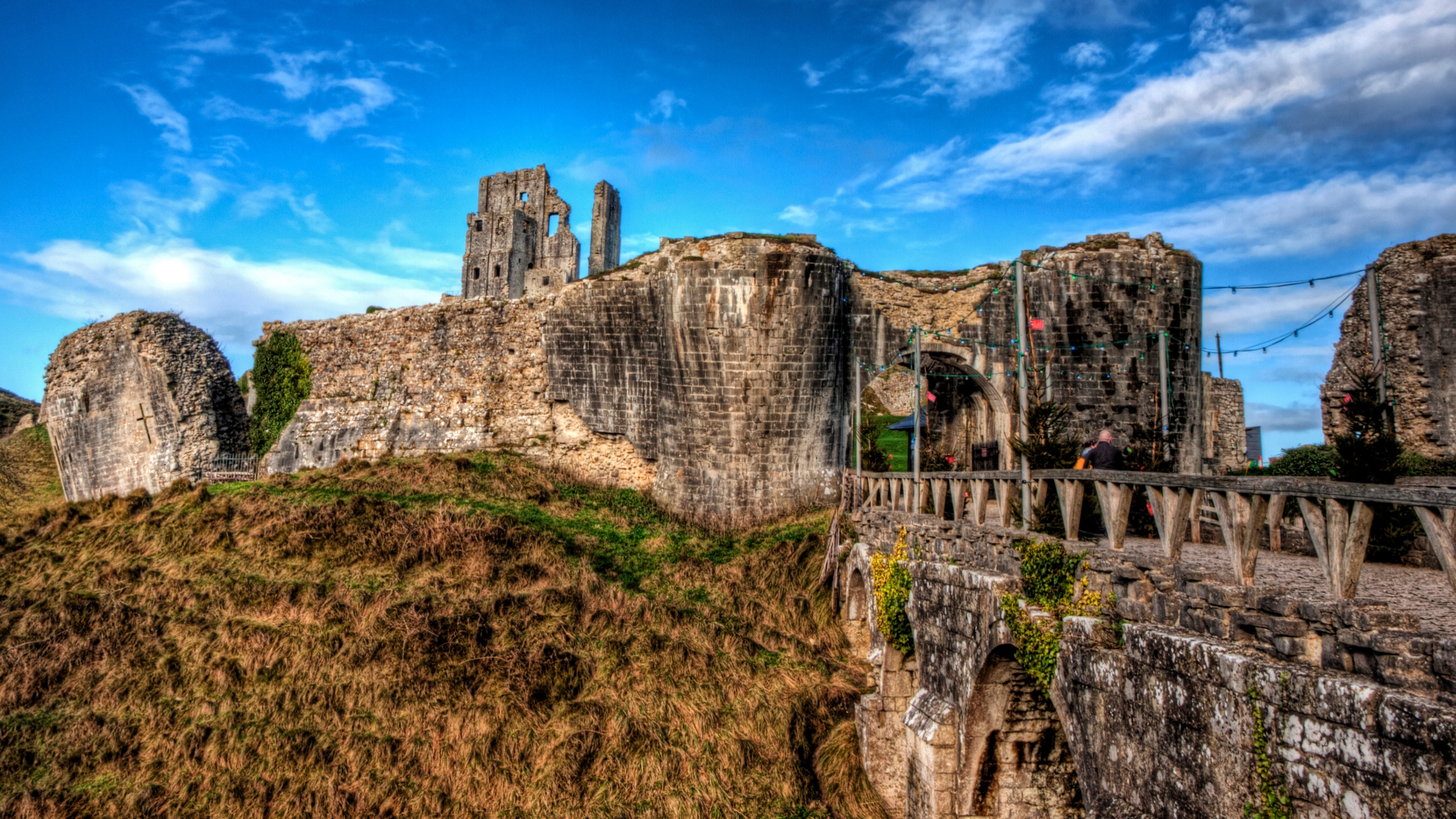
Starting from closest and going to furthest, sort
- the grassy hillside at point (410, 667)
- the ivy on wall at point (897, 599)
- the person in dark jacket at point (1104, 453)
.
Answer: the person in dark jacket at point (1104, 453), the grassy hillside at point (410, 667), the ivy on wall at point (897, 599)

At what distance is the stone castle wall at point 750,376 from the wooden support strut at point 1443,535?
12418mm

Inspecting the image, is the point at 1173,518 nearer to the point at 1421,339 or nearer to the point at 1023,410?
the point at 1023,410

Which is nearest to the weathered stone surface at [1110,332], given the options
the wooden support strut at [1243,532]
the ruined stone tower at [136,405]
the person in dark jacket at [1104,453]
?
the person in dark jacket at [1104,453]

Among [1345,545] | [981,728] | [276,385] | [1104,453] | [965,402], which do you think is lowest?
[981,728]

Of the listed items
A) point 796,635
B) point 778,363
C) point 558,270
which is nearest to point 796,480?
point 778,363

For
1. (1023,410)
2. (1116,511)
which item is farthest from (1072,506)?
(1023,410)

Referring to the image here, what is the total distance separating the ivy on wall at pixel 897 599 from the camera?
982 cm

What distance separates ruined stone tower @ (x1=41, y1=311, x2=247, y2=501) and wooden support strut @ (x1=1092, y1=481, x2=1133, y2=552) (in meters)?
22.2

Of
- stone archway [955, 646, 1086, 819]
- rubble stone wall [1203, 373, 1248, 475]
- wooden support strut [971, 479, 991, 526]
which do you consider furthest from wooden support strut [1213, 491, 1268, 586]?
rubble stone wall [1203, 373, 1248, 475]

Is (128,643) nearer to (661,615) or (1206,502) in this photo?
(661,615)

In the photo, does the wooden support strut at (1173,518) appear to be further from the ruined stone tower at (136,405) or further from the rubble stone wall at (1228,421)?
the rubble stone wall at (1228,421)

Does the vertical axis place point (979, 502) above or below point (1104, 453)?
below

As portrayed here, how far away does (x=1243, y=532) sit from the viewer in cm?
470

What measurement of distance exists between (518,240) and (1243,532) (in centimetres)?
5152
